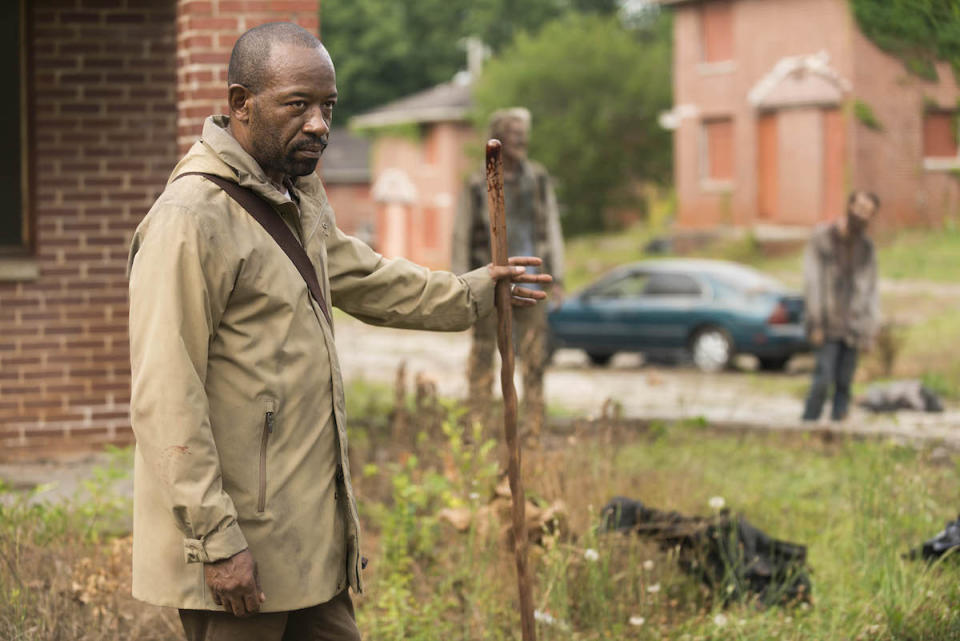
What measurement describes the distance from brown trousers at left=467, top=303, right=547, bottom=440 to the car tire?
33.0 ft

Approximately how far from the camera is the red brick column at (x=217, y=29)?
7.09m

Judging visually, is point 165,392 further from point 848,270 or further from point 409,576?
point 848,270

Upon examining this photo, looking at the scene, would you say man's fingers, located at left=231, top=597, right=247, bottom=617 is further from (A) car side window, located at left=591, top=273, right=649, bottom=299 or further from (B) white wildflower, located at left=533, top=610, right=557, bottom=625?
(A) car side window, located at left=591, top=273, right=649, bottom=299

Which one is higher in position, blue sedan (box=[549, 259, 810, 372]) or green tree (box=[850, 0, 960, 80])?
green tree (box=[850, 0, 960, 80])

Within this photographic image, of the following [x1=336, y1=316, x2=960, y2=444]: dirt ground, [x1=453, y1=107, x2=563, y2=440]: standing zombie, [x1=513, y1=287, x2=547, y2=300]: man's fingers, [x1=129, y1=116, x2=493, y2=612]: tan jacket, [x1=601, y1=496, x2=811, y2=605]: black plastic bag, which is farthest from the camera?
[x1=336, y1=316, x2=960, y2=444]: dirt ground

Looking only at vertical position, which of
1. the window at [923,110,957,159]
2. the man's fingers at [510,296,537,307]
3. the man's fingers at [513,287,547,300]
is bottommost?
the man's fingers at [510,296,537,307]

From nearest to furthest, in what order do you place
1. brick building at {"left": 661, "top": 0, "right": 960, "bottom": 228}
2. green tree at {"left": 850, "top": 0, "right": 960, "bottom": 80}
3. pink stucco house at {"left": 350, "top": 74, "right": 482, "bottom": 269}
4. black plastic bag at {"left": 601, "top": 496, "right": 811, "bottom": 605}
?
black plastic bag at {"left": 601, "top": 496, "right": 811, "bottom": 605} → green tree at {"left": 850, "top": 0, "right": 960, "bottom": 80} → brick building at {"left": 661, "top": 0, "right": 960, "bottom": 228} → pink stucco house at {"left": 350, "top": 74, "right": 482, "bottom": 269}

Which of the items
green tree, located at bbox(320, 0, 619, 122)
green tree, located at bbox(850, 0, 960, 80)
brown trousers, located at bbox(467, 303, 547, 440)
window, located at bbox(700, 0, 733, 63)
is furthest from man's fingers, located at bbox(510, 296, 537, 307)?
green tree, located at bbox(320, 0, 619, 122)

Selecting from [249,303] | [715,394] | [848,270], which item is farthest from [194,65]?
[715,394]

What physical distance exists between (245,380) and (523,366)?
4.51 m

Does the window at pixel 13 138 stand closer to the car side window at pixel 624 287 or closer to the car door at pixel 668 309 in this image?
the car door at pixel 668 309

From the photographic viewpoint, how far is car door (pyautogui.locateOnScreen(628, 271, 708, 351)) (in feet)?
63.1

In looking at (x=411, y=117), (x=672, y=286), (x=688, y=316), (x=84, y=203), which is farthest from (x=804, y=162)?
(x=84, y=203)

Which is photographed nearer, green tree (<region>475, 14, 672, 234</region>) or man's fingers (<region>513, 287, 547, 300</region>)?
man's fingers (<region>513, 287, 547, 300</region>)
